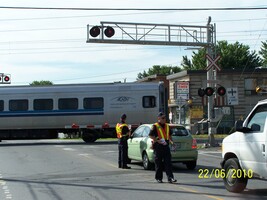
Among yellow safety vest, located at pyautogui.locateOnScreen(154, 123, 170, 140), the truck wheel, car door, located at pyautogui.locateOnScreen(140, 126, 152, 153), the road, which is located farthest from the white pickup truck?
car door, located at pyautogui.locateOnScreen(140, 126, 152, 153)

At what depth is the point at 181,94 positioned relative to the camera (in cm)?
2977

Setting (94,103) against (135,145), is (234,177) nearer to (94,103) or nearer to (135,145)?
(135,145)

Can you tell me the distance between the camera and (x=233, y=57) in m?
70.2

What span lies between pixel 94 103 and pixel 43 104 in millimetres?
3485

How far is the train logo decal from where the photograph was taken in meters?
31.9

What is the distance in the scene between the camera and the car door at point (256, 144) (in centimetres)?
925

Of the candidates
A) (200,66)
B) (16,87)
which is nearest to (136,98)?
(16,87)

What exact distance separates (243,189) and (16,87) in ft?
80.1

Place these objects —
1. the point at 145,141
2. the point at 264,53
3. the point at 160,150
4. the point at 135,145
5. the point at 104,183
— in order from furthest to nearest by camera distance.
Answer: the point at 264,53
the point at 135,145
the point at 145,141
the point at 104,183
the point at 160,150

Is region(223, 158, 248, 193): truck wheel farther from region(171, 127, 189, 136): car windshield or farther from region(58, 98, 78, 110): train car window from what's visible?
region(58, 98, 78, 110): train car window

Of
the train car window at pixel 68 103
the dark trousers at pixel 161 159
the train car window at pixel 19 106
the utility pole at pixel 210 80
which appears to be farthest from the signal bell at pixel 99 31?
the dark trousers at pixel 161 159

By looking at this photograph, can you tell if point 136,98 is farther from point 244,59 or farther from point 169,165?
point 244,59

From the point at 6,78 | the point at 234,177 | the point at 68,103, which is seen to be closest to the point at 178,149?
the point at 234,177

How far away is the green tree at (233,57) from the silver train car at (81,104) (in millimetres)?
39142
